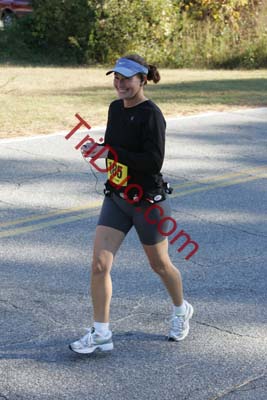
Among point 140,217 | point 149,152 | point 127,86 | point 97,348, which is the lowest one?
point 97,348

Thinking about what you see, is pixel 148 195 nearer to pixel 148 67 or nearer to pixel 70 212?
pixel 148 67

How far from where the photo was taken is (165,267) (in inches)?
202

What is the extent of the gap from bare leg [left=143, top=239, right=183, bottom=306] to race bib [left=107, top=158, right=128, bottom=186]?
43cm

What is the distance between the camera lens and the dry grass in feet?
45.3

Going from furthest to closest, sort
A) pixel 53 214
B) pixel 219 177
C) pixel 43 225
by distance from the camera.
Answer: pixel 219 177 → pixel 53 214 → pixel 43 225

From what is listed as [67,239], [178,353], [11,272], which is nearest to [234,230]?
[67,239]

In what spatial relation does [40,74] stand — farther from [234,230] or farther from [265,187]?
[234,230]

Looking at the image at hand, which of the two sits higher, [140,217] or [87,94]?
[140,217]

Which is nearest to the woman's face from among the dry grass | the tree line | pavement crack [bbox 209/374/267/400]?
pavement crack [bbox 209/374/267/400]

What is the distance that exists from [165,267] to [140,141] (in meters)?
0.78

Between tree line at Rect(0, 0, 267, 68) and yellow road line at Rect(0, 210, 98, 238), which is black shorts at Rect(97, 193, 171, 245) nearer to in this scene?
yellow road line at Rect(0, 210, 98, 238)

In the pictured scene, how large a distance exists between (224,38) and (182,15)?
4.67 feet

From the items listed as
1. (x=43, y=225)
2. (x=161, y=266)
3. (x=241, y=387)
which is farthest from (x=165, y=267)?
(x=43, y=225)

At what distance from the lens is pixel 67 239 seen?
7449mm
